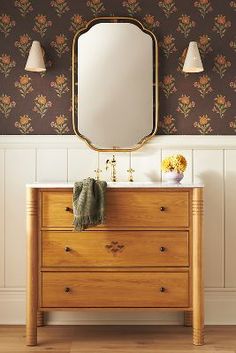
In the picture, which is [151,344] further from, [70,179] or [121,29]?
[121,29]

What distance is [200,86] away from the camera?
13.5 feet

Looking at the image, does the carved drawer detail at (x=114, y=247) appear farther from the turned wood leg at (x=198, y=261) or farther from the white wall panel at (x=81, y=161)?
the white wall panel at (x=81, y=161)

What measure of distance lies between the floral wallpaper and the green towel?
739mm

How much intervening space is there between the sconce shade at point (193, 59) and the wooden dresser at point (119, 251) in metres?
0.90

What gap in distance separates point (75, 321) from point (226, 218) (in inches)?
48.6

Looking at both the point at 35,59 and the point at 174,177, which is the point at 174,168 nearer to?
the point at 174,177

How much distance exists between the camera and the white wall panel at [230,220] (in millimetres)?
4105

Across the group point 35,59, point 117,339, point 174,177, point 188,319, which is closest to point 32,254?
point 117,339

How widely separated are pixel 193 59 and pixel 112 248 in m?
1.37

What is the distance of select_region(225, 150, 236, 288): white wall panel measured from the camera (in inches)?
162

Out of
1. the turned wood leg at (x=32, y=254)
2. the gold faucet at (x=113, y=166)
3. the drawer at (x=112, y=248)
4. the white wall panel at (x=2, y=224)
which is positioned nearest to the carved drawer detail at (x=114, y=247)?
the drawer at (x=112, y=248)

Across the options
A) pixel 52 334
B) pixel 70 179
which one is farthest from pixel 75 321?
pixel 70 179

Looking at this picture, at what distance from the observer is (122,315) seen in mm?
4078

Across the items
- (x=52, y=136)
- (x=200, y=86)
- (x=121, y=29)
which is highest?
(x=121, y=29)
